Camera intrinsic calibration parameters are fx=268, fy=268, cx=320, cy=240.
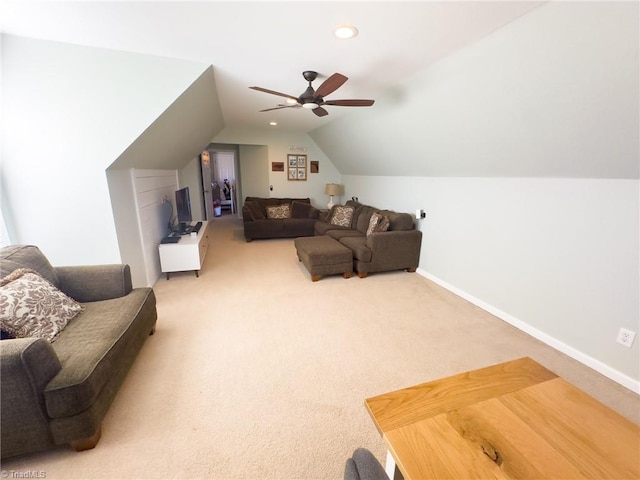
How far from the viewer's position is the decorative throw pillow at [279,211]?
5.96 metres

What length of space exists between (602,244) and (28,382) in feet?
11.5

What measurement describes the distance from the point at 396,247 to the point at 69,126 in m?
3.67

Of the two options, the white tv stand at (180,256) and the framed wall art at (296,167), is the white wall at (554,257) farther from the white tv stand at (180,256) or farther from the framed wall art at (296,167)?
the framed wall art at (296,167)

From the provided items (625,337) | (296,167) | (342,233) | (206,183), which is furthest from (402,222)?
(206,183)

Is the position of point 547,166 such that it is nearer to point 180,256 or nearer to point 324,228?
point 324,228

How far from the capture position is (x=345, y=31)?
1.83 metres

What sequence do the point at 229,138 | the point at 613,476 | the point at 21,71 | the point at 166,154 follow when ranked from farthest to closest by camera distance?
1. the point at 229,138
2. the point at 166,154
3. the point at 21,71
4. the point at 613,476

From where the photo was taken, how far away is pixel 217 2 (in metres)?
1.58

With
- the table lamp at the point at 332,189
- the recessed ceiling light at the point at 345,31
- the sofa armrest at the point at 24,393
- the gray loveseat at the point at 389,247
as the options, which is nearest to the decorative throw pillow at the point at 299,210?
the table lamp at the point at 332,189

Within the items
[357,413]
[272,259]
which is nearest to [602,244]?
[357,413]

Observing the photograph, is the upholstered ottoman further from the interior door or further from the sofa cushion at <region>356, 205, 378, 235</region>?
the interior door

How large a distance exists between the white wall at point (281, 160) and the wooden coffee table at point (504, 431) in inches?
241

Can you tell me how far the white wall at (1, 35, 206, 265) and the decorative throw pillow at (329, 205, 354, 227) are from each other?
3403 mm

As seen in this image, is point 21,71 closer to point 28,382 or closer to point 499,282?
point 28,382
